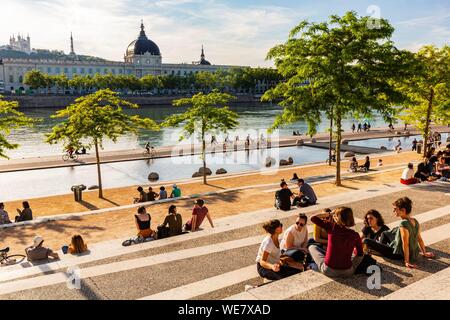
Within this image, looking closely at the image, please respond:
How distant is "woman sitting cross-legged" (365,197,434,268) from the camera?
6910 millimetres

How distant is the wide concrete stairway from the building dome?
186606mm

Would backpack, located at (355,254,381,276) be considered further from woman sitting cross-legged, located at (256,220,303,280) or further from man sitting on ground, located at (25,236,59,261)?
man sitting on ground, located at (25,236,59,261)

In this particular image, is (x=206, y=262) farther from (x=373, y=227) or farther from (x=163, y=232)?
(x=373, y=227)

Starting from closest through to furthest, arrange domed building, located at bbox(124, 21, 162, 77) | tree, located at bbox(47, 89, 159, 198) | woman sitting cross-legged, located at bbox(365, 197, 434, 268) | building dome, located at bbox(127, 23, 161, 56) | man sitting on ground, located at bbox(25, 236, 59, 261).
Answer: woman sitting cross-legged, located at bbox(365, 197, 434, 268) < man sitting on ground, located at bbox(25, 236, 59, 261) < tree, located at bbox(47, 89, 159, 198) < domed building, located at bbox(124, 21, 162, 77) < building dome, located at bbox(127, 23, 161, 56)

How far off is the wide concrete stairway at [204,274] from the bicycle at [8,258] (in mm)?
826

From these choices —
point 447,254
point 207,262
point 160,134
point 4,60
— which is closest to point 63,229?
point 207,262

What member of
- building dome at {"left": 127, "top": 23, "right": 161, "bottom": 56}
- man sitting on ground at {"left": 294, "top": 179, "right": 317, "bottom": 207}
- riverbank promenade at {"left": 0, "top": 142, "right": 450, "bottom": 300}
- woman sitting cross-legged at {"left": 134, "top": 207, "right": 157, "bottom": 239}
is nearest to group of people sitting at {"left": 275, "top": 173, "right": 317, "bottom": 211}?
man sitting on ground at {"left": 294, "top": 179, "right": 317, "bottom": 207}

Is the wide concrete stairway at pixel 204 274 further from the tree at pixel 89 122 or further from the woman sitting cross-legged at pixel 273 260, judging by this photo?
the tree at pixel 89 122

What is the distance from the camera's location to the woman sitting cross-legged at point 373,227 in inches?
303

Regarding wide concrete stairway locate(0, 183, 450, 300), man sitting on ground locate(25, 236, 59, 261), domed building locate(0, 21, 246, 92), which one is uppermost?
domed building locate(0, 21, 246, 92)

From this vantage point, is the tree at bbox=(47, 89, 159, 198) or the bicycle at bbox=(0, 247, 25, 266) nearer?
the bicycle at bbox=(0, 247, 25, 266)

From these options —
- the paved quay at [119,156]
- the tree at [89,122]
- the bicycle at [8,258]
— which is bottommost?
the paved quay at [119,156]

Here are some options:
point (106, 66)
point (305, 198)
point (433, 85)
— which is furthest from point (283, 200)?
point (106, 66)

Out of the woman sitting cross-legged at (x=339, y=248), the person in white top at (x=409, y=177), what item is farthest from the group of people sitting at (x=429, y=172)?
the woman sitting cross-legged at (x=339, y=248)
